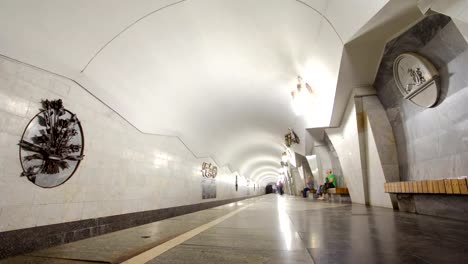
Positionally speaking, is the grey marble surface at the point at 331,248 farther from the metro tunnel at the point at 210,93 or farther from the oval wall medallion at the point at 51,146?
the oval wall medallion at the point at 51,146

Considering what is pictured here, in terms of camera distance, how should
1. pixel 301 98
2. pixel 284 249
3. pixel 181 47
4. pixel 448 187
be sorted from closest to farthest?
pixel 284 249 → pixel 448 187 → pixel 181 47 → pixel 301 98

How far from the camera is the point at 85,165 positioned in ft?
15.7

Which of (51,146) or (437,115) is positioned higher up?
(437,115)

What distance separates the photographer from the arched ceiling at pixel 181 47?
3.74 m

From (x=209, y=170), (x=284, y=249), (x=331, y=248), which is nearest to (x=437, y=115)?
(x=331, y=248)

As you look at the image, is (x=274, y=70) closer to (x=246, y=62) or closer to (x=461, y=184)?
(x=246, y=62)

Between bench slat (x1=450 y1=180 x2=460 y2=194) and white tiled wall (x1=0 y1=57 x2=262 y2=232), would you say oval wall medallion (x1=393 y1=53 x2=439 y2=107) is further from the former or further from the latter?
white tiled wall (x1=0 y1=57 x2=262 y2=232)

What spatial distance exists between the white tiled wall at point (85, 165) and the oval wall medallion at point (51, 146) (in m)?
0.11

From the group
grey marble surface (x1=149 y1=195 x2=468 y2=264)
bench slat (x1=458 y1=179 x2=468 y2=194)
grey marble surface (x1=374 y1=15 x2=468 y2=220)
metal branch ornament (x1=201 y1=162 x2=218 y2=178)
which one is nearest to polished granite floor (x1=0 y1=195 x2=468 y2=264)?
grey marble surface (x1=149 y1=195 x2=468 y2=264)

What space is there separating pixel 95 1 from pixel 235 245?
4.36 m

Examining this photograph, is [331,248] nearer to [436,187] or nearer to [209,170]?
[436,187]

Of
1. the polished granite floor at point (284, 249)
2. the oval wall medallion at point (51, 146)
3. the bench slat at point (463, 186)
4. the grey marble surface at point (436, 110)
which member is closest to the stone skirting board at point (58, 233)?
the oval wall medallion at point (51, 146)

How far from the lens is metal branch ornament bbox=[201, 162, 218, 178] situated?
12.3 meters

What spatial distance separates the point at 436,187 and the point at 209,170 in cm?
1067
